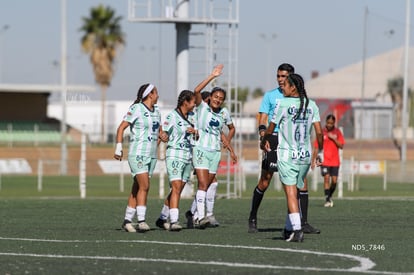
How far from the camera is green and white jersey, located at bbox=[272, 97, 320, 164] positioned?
47.2ft

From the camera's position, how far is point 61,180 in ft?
164

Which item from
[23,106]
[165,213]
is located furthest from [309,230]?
[23,106]

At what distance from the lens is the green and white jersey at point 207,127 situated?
17.4 metres

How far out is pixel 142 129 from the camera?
647 inches

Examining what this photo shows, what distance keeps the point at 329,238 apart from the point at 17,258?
4297 mm

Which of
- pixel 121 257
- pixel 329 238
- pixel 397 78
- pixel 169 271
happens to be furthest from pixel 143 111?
pixel 397 78

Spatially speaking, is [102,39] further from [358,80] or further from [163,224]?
[163,224]

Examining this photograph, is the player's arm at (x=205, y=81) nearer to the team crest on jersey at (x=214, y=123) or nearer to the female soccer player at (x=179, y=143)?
the female soccer player at (x=179, y=143)

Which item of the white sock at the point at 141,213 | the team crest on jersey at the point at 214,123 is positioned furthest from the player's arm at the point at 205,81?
the white sock at the point at 141,213

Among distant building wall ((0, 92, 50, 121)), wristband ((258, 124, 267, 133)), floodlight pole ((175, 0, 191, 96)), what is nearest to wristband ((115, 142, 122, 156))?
wristband ((258, 124, 267, 133))

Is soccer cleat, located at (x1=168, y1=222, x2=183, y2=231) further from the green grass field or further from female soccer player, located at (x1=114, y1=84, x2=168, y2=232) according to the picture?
female soccer player, located at (x1=114, y1=84, x2=168, y2=232)

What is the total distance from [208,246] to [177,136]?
3503mm

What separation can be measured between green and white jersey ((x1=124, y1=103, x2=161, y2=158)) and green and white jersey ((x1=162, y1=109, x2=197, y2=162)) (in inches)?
18.6

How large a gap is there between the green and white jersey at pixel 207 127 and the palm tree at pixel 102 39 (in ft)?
240
